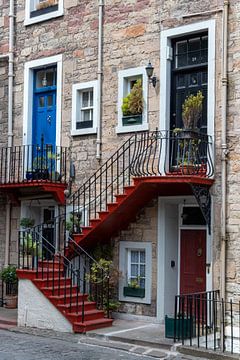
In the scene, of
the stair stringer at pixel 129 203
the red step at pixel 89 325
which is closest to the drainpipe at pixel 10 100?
the stair stringer at pixel 129 203

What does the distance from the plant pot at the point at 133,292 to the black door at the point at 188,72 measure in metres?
3.37

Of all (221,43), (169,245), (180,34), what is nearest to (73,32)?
(180,34)

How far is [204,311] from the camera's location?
11570 mm

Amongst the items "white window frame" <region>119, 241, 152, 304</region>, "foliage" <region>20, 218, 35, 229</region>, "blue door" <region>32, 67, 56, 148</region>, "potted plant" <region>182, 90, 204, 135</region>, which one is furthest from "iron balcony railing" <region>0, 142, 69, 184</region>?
"potted plant" <region>182, 90, 204, 135</region>

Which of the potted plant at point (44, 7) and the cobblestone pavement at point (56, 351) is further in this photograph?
the potted plant at point (44, 7)

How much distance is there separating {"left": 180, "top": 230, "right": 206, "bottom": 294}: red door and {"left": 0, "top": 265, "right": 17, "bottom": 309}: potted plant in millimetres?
4011

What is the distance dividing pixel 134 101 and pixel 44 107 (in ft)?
9.73

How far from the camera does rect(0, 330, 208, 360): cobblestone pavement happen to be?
33.1 feet

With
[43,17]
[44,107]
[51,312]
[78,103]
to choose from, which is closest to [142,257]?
[51,312]

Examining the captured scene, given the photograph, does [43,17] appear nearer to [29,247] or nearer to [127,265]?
[29,247]

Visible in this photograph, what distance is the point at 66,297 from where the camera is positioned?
12500 millimetres

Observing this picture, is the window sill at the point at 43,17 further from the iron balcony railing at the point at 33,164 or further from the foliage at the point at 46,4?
the iron balcony railing at the point at 33,164

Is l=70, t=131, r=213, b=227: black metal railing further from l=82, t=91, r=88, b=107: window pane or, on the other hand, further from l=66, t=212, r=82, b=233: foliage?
l=82, t=91, r=88, b=107: window pane

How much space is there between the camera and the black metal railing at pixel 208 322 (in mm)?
10516
